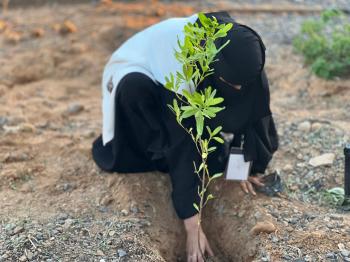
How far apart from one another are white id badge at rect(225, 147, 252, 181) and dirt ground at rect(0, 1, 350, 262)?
104 millimetres

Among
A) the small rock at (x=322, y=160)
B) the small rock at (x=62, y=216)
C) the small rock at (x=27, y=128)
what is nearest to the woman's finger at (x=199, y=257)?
the small rock at (x=62, y=216)

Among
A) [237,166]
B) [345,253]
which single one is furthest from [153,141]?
[345,253]

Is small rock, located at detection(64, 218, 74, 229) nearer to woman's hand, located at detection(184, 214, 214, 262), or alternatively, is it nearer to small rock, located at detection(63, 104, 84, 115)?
woman's hand, located at detection(184, 214, 214, 262)

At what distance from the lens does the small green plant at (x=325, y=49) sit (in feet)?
14.0

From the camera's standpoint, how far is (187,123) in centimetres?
278

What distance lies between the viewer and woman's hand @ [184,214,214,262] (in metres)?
2.80

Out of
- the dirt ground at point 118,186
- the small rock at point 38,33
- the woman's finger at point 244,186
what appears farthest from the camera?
the small rock at point 38,33

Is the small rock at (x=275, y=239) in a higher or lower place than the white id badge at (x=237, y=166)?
→ lower

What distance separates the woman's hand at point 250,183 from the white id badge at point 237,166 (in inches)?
2.7

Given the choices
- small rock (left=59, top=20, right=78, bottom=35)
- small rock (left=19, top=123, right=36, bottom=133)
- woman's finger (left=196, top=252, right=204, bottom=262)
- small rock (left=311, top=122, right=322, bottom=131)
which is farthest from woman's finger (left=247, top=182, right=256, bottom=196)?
small rock (left=59, top=20, right=78, bottom=35)

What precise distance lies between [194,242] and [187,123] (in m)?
0.52

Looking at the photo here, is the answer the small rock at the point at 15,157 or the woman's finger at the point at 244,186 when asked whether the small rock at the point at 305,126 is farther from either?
the small rock at the point at 15,157

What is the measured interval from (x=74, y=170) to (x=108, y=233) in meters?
0.62

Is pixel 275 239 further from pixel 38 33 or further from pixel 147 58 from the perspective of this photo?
pixel 38 33
